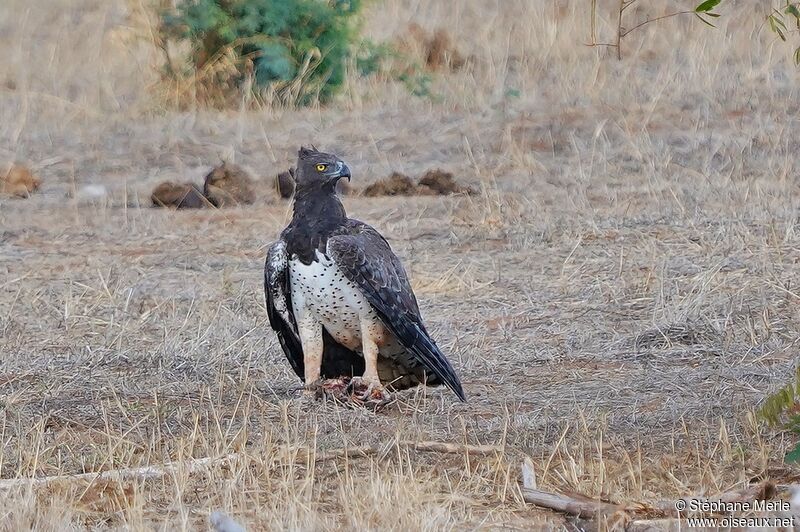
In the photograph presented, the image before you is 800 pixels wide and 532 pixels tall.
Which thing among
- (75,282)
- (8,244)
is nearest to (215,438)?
(75,282)

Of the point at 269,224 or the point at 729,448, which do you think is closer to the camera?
the point at 729,448

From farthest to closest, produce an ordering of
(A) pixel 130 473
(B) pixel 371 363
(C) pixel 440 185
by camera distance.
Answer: (C) pixel 440 185 < (B) pixel 371 363 < (A) pixel 130 473

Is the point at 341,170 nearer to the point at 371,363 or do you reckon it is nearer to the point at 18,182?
the point at 371,363

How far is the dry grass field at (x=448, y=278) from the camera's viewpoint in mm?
5156

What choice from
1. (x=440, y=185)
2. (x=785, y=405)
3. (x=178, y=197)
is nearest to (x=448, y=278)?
(x=440, y=185)

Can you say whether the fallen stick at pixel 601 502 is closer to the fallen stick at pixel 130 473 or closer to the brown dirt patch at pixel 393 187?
the fallen stick at pixel 130 473

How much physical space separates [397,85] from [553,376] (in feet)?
22.3

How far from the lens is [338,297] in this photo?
631 centimetres

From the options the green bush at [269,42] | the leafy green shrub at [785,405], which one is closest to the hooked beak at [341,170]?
the leafy green shrub at [785,405]

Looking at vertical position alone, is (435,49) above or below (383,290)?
above

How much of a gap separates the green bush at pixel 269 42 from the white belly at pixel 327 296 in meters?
6.52

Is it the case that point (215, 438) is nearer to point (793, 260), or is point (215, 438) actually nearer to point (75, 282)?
point (75, 282)

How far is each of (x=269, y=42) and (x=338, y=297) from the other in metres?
6.79

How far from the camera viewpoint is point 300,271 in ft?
20.7
